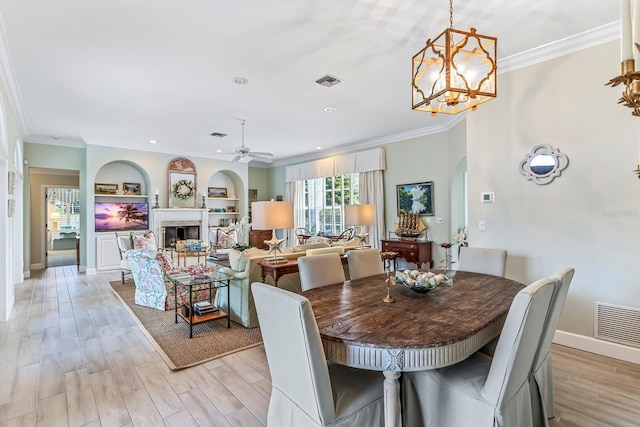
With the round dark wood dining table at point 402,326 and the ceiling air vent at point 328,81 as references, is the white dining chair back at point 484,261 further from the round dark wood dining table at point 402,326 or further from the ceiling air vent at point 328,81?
the ceiling air vent at point 328,81

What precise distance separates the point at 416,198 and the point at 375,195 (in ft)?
3.23

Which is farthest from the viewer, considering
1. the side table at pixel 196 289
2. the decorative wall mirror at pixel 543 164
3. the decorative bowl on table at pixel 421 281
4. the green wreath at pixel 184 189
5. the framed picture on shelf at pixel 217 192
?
the framed picture on shelf at pixel 217 192

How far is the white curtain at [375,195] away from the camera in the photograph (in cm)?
683

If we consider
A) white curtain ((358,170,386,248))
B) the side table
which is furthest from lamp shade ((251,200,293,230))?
white curtain ((358,170,386,248))

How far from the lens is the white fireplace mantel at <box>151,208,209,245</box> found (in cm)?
754

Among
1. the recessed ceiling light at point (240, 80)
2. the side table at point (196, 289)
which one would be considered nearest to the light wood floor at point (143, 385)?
the side table at point (196, 289)

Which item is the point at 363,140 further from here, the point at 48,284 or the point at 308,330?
the point at 48,284

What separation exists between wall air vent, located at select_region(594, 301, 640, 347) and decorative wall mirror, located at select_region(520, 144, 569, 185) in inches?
50.7

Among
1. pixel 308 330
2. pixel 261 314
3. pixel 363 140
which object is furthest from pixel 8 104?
pixel 363 140

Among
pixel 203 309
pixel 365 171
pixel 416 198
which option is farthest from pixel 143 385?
pixel 365 171

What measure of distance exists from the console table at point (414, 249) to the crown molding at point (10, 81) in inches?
227

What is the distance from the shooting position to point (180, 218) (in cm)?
791

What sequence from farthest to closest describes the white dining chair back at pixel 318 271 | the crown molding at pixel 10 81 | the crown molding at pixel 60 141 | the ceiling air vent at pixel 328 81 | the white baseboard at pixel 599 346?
the crown molding at pixel 60 141 → the ceiling air vent at pixel 328 81 → the crown molding at pixel 10 81 → the white baseboard at pixel 599 346 → the white dining chair back at pixel 318 271

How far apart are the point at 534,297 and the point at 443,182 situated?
4757mm
